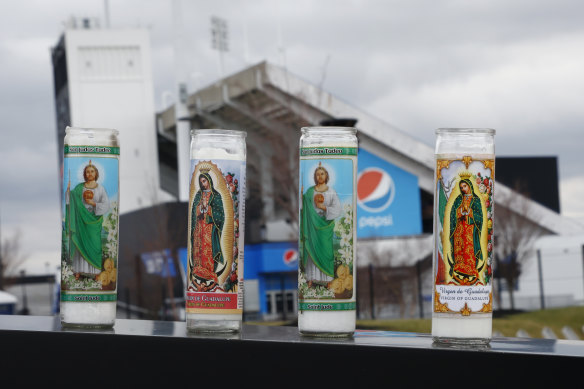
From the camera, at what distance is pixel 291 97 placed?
26.8m

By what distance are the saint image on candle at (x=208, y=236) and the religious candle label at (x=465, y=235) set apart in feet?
1.96

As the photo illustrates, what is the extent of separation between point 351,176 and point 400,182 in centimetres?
3145

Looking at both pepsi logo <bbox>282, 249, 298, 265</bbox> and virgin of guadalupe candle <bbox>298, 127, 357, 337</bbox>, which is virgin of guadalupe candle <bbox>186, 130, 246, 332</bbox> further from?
pepsi logo <bbox>282, 249, 298, 265</bbox>

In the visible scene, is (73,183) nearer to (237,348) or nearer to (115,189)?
(115,189)

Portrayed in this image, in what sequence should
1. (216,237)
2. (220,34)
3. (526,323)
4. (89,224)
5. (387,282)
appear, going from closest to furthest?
(216,237), (89,224), (526,323), (387,282), (220,34)

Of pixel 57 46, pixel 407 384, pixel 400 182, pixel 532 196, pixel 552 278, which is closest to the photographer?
pixel 407 384

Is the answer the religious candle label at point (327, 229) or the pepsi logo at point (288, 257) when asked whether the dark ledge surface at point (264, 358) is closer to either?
the religious candle label at point (327, 229)

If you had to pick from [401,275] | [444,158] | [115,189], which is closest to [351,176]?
[444,158]

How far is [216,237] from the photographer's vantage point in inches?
99.5

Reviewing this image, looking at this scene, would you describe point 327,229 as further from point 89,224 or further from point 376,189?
point 376,189

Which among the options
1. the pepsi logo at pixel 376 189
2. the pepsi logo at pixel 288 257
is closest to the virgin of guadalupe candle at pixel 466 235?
the pepsi logo at pixel 288 257

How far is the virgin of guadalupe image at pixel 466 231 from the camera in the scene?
7.41 ft

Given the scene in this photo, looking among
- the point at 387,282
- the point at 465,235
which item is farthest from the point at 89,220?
the point at 387,282

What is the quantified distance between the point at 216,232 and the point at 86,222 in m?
0.43
